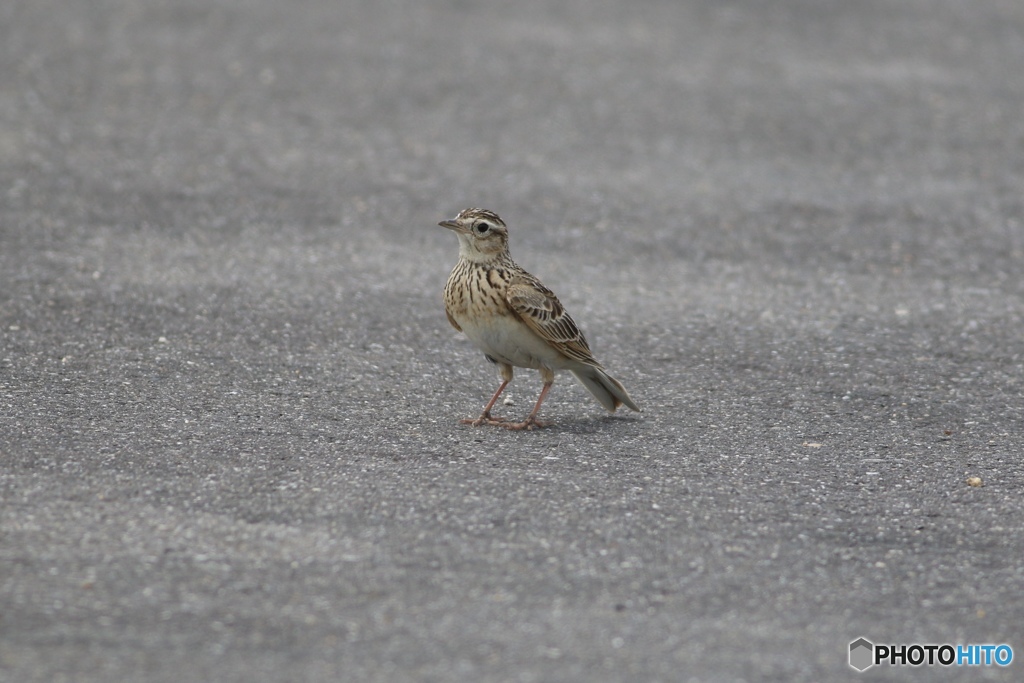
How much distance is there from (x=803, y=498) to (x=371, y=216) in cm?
565

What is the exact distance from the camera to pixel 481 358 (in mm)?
8172

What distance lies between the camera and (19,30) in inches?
551

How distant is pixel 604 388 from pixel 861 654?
2.83m

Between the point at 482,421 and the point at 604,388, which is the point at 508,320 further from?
the point at 604,388

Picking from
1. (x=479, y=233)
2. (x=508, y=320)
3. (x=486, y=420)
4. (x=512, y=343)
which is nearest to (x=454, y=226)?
(x=479, y=233)

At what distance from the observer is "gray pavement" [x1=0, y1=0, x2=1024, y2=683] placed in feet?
15.6

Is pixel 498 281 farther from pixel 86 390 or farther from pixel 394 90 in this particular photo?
pixel 394 90

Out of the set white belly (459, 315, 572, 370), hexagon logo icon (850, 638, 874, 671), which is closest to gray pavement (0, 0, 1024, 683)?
hexagon logo icon (850, 638, 874, 671)

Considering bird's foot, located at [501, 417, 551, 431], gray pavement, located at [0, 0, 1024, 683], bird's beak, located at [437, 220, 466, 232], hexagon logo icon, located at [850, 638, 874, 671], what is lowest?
bird's foot, located at [501, 417, 551, 431]

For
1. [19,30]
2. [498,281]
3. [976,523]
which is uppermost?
[19,30]

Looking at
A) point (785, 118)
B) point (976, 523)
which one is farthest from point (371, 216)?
point (976, 523)

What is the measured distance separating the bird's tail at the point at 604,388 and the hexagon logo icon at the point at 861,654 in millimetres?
2592

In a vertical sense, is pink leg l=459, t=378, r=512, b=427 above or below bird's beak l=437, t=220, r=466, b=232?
below

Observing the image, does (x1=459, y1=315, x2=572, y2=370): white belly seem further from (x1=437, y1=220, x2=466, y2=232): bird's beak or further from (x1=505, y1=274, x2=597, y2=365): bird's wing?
(x1=437, y1=220, x2=466, y2=232): bird's beak
